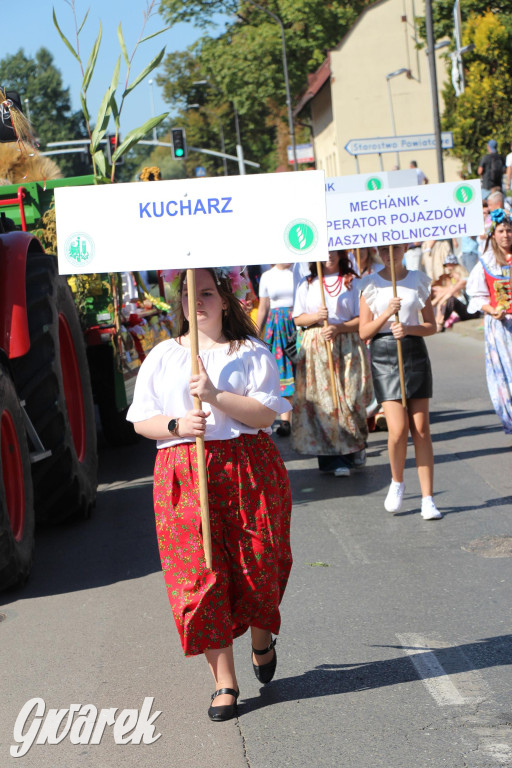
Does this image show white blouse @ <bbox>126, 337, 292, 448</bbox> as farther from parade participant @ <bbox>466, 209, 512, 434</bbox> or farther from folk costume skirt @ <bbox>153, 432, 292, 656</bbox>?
parade participant @ <bbox>466, 209, 512, 434</bbox>

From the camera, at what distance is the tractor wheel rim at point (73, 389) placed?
8344 millimetres

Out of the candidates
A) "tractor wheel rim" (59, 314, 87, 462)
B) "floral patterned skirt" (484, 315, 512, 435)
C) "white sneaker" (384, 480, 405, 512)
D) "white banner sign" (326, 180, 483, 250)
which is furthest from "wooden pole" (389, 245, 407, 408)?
"tractor wheel rim" (59, 314, 87, 462)

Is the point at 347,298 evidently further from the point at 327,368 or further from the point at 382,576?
the point at 382,576

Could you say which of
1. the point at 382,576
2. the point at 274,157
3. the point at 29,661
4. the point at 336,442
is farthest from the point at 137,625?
the point at 274,157

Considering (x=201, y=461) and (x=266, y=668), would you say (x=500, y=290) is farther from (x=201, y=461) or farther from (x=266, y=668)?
(x=201, y=461)

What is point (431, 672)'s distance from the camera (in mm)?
4820

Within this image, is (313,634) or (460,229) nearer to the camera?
(313,634)

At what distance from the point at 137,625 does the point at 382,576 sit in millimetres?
1344

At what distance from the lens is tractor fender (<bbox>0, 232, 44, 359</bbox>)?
6.89 meters

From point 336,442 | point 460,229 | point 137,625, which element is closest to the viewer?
point 137,625

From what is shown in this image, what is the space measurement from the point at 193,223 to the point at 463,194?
4.12m

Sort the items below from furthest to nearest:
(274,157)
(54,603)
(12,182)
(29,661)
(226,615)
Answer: (274,157) → (12,182) → (54,603) → (29,661) → (226,615)

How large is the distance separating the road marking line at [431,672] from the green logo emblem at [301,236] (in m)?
1.73

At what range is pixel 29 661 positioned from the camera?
533 cm
